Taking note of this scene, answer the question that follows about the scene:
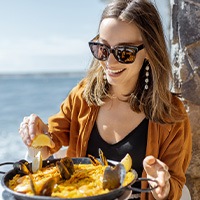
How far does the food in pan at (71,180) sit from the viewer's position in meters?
1.10

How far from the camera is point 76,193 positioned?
1.11m

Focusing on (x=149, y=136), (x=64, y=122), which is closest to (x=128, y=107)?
(x=149, y=136)

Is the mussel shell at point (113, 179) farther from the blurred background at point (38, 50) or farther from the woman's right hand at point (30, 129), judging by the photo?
the blurred background at point (38, 50)

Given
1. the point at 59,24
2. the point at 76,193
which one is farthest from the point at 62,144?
the point at 59,24

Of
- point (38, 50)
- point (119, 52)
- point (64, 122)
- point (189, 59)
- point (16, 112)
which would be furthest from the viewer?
point (38, 50)

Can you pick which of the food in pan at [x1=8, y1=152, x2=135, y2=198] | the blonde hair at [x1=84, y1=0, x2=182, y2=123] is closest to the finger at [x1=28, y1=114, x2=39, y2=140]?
the food in pan at [x1=8, y1=152, x2=135, y2=198]

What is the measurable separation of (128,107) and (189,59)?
599 millimetres

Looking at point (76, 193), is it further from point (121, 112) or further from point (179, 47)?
point (179, 47)

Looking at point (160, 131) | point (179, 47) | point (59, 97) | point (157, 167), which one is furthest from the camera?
point (59, 97)

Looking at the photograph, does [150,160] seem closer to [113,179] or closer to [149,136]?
[113,179]

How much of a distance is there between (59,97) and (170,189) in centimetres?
811

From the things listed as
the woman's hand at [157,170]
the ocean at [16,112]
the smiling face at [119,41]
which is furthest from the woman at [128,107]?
the ocean at [16,112]

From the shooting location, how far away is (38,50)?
14.3 m

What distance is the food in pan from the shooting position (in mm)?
1099
